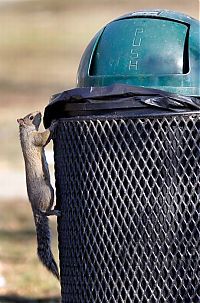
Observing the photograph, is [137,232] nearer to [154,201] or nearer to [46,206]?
[154,201]

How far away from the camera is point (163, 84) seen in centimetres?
447

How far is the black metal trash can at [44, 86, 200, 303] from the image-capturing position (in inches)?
171

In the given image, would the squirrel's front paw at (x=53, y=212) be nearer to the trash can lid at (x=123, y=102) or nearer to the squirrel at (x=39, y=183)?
the squirrel at (x=39, y=183)

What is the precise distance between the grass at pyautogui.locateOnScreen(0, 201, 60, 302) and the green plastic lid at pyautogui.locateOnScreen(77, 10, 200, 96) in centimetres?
284

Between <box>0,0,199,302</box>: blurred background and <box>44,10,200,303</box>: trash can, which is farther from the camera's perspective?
<box>0,0,199,302</box>: blurred background

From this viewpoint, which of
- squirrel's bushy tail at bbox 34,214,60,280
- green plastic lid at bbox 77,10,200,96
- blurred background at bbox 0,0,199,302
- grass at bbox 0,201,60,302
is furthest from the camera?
blurred background at bbox 0,0,199,302

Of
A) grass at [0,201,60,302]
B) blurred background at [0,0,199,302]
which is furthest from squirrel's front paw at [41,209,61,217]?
blurred background at [0,0,199,302]

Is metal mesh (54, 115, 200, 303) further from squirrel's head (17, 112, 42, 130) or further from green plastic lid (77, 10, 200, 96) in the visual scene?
squirrel's head (17, 112, 42, 130)

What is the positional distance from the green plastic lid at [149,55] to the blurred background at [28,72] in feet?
9.77

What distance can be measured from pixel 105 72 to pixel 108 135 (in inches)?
12.1

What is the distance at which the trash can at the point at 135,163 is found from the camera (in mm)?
4348

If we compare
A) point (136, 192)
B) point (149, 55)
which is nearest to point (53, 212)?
point (136, 192)

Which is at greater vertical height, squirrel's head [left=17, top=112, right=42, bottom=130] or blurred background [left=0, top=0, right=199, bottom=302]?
squirrel's head [left=17, top=112, right=42, bottom=130]

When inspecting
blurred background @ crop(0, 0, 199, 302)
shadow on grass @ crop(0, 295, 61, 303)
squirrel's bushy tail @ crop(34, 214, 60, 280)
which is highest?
squirrel's bushy tail @ crop(34, 214, 60, 280)
